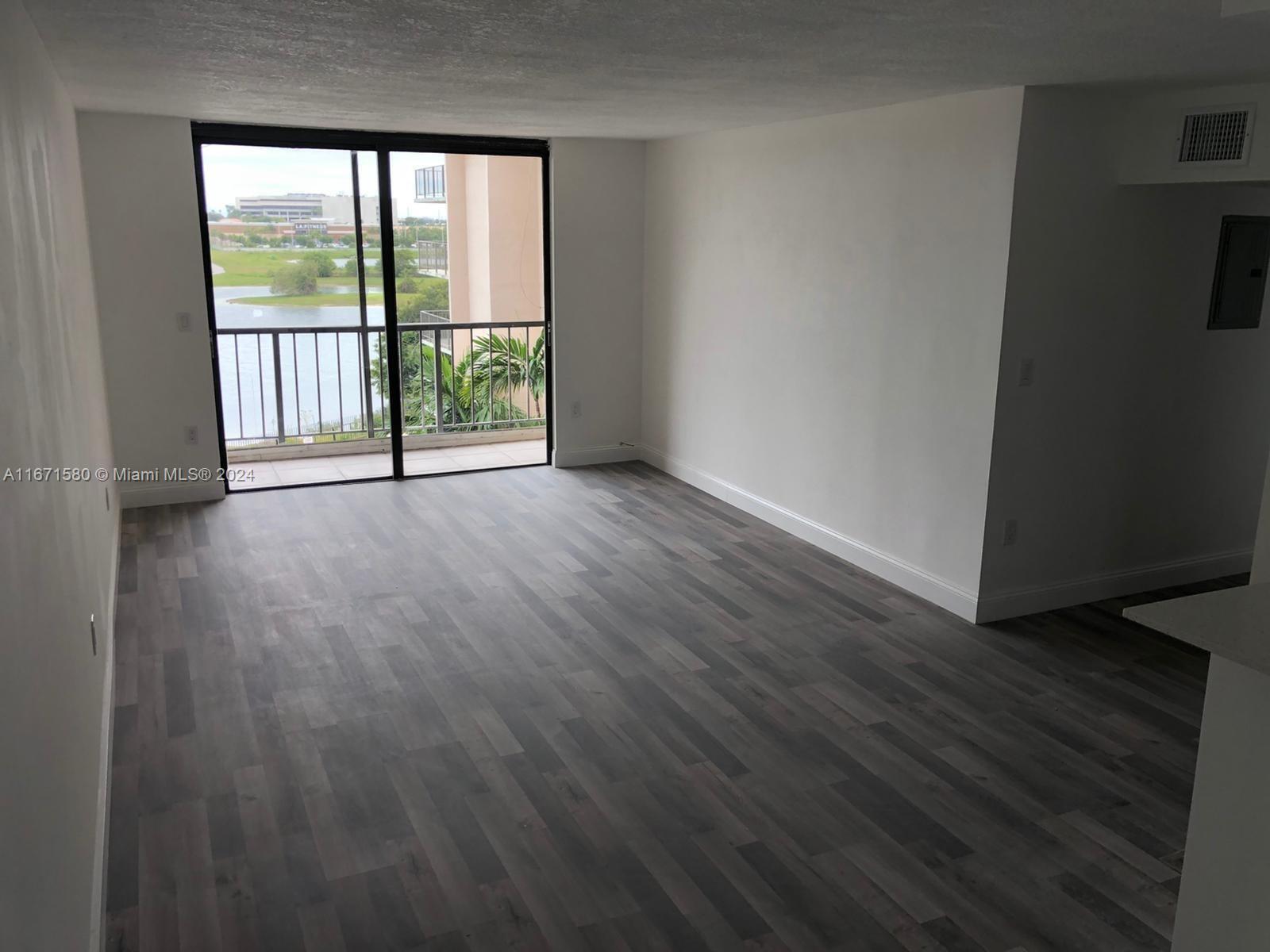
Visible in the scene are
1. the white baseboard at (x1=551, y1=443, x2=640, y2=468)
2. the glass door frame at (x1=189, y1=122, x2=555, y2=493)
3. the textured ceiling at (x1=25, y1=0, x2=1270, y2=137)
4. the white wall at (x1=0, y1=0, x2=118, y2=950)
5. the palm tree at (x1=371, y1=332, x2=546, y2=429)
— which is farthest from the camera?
the palm tree at (x1=371, y1=332, x2=546, y2=429)

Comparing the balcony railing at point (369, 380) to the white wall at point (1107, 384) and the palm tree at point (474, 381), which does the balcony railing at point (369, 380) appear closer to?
the palm tree at point (474, 381)

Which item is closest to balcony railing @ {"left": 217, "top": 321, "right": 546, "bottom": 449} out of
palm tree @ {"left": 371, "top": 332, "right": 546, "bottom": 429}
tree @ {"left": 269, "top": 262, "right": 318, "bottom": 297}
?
palm tree @ {"left": 371, "top": 332, "right": 546, "bottom": 429}

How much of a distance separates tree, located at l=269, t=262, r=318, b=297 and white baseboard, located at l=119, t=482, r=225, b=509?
5.06 feet

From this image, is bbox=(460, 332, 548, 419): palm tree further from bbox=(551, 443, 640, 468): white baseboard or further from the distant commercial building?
the distant commercial building

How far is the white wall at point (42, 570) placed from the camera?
1.54 metres

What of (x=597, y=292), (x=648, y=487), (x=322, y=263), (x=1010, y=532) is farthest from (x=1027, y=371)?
(x=322, y=263)

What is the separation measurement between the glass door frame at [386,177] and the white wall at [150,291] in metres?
0.10

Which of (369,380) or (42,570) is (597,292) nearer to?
(369,380)

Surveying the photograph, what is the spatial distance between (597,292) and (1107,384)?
143 inches

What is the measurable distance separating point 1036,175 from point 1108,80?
42 cm

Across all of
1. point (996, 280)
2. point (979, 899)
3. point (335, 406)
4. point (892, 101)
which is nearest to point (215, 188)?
point (335, 406)

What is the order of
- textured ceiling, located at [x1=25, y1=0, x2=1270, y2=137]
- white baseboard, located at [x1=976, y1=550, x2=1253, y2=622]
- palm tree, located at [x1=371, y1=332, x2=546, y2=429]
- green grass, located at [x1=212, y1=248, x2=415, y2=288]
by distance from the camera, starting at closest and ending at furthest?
textured ceiling, located at [x1=25, y1=0, x2=1270, y2=137]
white baseboard, located at [x1=976, y1=550, x2=1253, y2=622]
green grass, located at [x1=212, y1=248, x2=415, y2=288]
palm tree, located at [x1=371, y1=332, x2=546, y2=429]

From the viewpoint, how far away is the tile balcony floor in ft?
21.9

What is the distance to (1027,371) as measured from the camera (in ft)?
13.7
